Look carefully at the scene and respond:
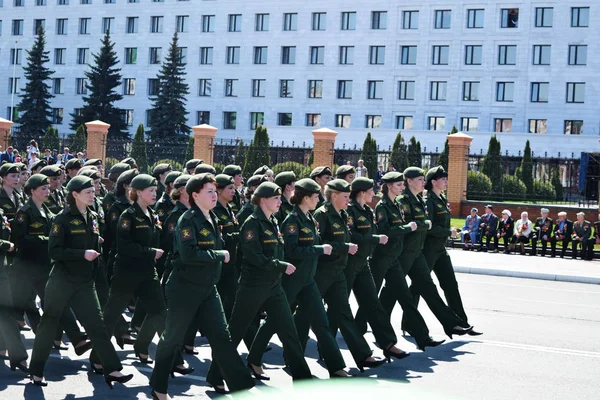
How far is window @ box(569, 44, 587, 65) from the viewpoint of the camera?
195 feet

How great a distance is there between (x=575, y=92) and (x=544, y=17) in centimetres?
523

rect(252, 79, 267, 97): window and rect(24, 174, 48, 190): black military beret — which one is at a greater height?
rect(252, 79, 267, 97): window

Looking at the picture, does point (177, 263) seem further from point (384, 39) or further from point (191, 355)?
point (384, 39)

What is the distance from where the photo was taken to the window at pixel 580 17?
59.2m

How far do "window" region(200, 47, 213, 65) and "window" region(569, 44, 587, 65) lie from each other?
2637cm

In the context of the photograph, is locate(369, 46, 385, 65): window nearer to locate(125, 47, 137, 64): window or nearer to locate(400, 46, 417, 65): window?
locate(400, 46, 417, 65): window

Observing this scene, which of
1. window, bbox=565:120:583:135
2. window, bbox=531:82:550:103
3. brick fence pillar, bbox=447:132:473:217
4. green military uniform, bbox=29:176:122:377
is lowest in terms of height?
green military uniform, bbox=29:176:122:377

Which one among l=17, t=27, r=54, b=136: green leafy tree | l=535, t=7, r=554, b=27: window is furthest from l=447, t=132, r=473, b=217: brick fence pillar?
l=17, t=27, r=54, b=136: green leafy tree

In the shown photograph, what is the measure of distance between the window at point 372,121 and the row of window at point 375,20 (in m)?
6.17

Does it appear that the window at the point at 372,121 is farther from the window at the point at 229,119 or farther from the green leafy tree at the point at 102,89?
the green leafy tree at the point at 102,89

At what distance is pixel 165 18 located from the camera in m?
71.4

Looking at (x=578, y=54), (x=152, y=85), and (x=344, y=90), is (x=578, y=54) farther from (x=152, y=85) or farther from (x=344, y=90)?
(x=152, y=85)

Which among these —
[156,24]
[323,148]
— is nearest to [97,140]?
[323,148]

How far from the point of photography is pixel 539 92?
199 ft
